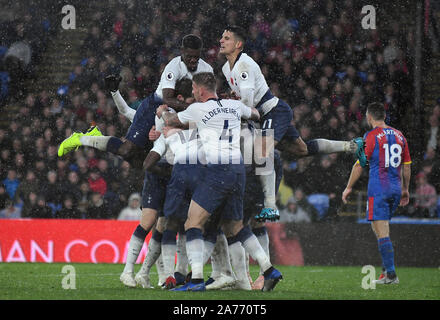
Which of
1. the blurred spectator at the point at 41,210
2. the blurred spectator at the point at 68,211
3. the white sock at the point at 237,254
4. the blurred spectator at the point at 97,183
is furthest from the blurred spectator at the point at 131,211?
the white sock at the point at 237,254

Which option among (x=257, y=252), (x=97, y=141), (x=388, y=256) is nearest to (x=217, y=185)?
Result: (x=257, y=252)

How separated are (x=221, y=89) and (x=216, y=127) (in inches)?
326

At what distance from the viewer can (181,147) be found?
7.57 metres

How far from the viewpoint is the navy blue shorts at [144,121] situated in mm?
8618

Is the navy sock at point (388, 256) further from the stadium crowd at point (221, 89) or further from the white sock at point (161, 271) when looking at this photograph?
the stadium crowd at point (221, 89)

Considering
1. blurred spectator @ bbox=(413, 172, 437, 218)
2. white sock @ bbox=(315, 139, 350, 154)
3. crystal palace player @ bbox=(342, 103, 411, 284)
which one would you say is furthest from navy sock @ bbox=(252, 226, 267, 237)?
blurred spectator @ bbox=(413, 172, 437, 218)

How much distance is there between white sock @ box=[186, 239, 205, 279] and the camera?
7.05 metres

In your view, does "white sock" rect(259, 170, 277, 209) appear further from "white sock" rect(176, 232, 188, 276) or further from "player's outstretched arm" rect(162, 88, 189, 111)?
"player's outstretched arm" rect(162, 88, 189, 111)

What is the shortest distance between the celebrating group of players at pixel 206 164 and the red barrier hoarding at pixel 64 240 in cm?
394

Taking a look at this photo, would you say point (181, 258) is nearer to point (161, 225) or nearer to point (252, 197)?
point (161, 225)

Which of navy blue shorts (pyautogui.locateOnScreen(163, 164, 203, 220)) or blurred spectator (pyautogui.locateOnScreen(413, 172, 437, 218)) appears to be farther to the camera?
blurred spectator (pyautogui.locateOnScreen(413, 172, 437, 218))

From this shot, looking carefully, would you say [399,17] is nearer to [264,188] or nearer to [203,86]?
[264,188]

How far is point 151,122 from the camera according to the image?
28.3 ft

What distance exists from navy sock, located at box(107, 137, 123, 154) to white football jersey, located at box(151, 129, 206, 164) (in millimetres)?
976
